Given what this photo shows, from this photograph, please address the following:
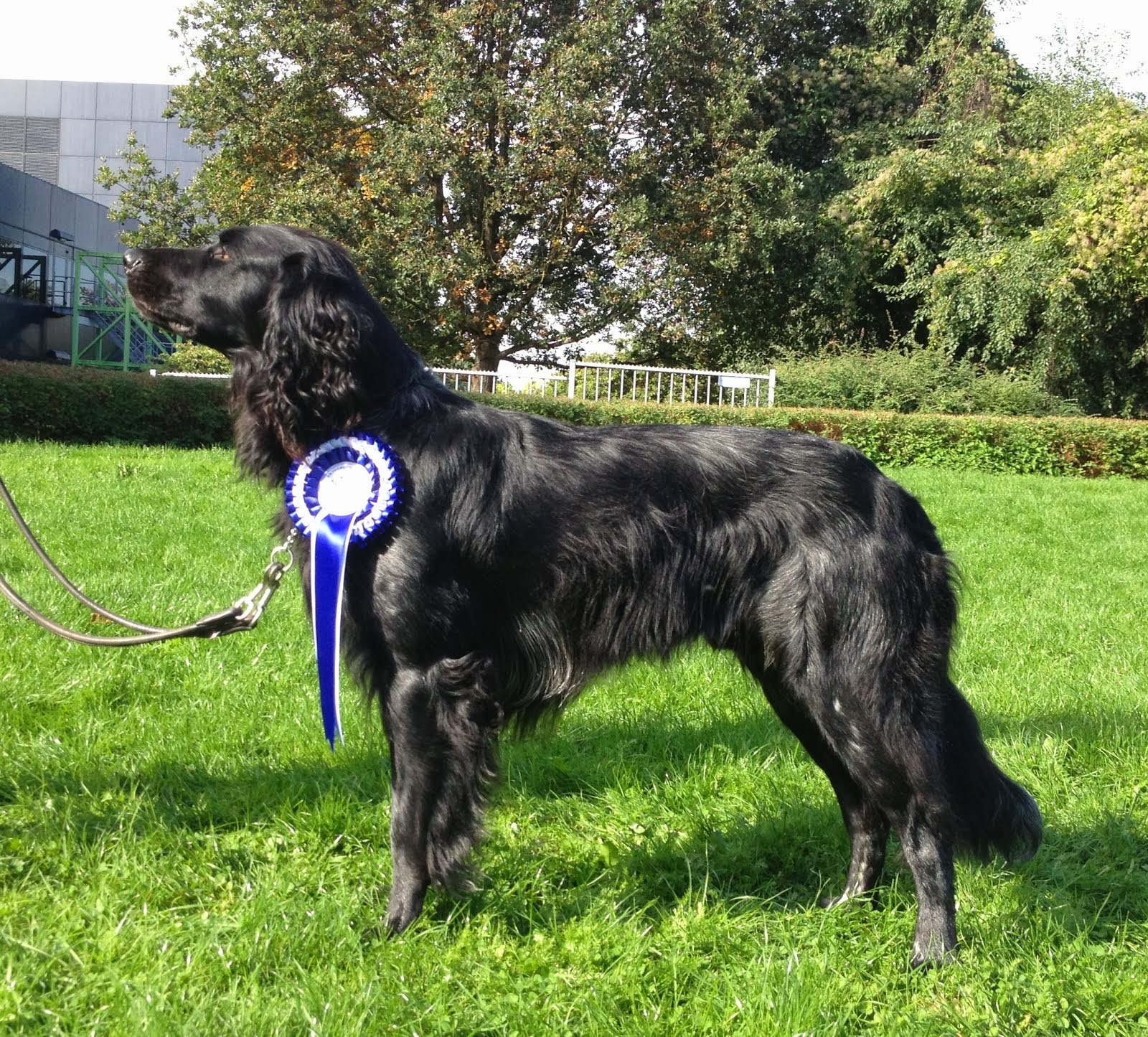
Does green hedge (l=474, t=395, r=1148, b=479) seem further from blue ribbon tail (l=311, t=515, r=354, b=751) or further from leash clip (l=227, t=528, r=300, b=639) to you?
blue ribbon tail (l=311, t=515, r=354, b=751)

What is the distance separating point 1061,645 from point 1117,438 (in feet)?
49.2

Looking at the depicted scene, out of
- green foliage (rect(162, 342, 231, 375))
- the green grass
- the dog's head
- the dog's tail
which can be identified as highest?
green foliage (rect(162, 342, 231, 375))

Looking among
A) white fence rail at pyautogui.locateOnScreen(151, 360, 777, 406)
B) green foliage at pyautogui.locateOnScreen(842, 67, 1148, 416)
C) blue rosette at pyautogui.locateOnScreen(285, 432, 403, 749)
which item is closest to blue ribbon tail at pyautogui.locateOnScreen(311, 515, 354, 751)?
blue rosette at pyautogui.locateOnScreen(285, 432, 403, 749)

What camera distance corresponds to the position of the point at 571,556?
296 cm

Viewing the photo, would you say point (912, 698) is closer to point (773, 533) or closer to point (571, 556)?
point (773, 533)

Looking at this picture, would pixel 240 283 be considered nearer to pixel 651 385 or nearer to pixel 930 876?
pixel 930 876

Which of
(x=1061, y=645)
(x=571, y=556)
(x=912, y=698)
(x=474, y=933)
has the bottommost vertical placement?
(x=474, y=933)

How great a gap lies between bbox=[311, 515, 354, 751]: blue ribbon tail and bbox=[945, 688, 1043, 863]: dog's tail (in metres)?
1.83

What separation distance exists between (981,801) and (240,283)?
2740 mm

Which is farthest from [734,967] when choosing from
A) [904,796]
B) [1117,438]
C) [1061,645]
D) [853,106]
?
[853,106]

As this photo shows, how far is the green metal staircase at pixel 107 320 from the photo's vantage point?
30.8 meters

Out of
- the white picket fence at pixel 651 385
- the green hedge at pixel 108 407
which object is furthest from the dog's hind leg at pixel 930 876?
the white picket fence at pixel 651 385

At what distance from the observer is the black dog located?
9.43ft

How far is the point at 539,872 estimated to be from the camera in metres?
3.16
